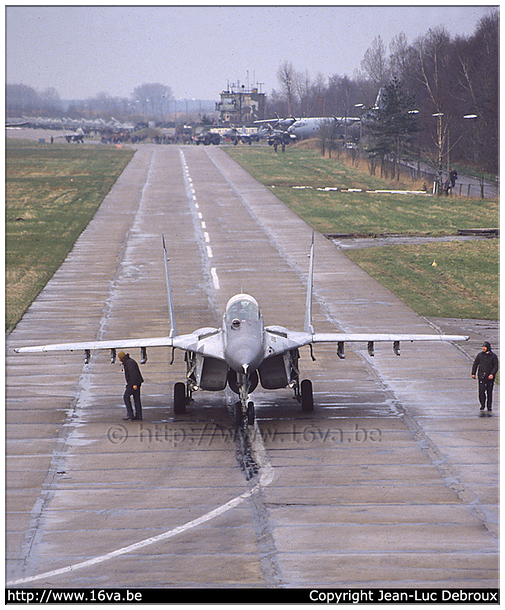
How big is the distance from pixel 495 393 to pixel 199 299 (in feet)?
53.9

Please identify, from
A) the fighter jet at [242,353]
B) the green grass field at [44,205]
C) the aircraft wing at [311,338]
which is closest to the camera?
the fighter jet at [242,353]

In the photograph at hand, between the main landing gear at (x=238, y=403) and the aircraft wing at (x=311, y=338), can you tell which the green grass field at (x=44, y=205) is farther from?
the aircraft wing at (x=311, y=338)

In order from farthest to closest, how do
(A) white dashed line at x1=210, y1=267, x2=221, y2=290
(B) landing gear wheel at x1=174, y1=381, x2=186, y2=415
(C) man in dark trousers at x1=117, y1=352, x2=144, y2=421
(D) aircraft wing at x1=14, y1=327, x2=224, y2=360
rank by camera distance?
(A) white dashed line at x1=210, y1=267, x2=221, y2=290 → (B) landing gear wheel at x1=174, y1=381, x2=186, y2=415 → (C) man in dark trousers at x1=117, y1=352, x2=144, y2=421 → (D) aircraft wing at x1=14, y1=327, x2=224, y2=360

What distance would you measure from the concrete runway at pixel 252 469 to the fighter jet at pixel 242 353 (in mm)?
875

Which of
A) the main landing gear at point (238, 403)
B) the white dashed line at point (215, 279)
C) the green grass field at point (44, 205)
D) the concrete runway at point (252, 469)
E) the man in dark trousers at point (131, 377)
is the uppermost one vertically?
the green grass field at point (44, 205)

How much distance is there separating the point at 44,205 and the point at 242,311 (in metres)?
52.5

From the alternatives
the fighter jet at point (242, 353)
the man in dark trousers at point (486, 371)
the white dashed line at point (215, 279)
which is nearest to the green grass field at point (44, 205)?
the white dashed line at point (215, 279)

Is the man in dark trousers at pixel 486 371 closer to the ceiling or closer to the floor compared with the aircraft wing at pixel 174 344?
closer to the floor

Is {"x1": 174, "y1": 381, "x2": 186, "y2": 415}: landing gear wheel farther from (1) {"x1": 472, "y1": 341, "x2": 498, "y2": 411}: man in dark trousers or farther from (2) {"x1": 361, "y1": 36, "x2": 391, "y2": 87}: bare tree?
(2) {"x1": 361, "y1": 36, "x2": 391, "y2": 87}: bare tree

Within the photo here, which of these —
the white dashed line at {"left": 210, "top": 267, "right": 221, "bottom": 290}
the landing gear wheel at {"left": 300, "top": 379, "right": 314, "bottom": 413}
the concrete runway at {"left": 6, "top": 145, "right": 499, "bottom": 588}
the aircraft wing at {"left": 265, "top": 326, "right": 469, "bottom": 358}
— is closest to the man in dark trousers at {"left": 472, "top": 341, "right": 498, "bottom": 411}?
the concrete runway at {"left": 6, "top": 145, "right": 499, "bottom": 588}

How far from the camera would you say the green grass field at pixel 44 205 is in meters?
42.3

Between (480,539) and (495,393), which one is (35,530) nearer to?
(480,539)

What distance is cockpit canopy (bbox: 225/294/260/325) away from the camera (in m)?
20.7

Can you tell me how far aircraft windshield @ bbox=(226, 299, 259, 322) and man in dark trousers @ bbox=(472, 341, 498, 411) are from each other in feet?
20.8
